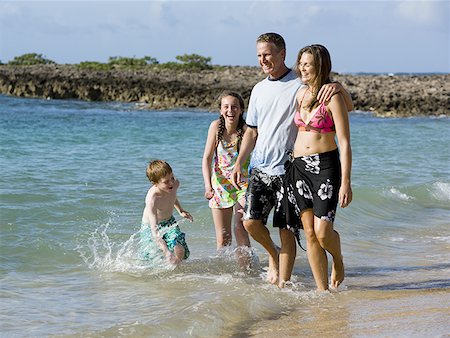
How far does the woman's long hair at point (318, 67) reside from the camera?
5.46m

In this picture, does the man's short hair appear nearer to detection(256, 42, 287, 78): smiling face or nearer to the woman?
detection(256, 42, 287, 78): smiling face

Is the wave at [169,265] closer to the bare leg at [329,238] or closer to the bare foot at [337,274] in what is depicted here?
the bare foot at [337,274]

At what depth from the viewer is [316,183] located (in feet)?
18.2

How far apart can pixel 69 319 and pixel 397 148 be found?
590 inches

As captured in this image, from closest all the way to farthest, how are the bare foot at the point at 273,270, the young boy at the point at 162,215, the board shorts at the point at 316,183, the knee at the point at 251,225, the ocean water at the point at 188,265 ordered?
the ocean water at the point at 188,265 → the board shorts at the point at 316,183 → the knee at the point at 251,225 → the bare foot at the point at 273,270 → the young boy at the point at 162,215

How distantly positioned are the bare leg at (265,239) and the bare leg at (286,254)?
13cm

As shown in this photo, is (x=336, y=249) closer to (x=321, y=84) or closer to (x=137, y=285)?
(x=321, y=84)

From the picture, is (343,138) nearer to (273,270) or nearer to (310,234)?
(310,234)

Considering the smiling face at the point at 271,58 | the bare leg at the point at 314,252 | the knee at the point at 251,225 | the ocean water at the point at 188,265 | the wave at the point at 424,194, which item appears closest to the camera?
the ocean water at the point at 188,265

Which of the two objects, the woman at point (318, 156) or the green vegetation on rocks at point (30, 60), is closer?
the woman at point (318, 156)

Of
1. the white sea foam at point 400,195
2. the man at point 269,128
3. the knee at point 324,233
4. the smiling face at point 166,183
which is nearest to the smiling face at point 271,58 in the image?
the man at point 269,128

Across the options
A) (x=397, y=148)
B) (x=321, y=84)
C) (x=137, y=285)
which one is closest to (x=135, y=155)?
(x=397, y=148)

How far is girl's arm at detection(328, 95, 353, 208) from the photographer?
17.7ft

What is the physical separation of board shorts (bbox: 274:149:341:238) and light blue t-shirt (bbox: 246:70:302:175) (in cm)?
14
